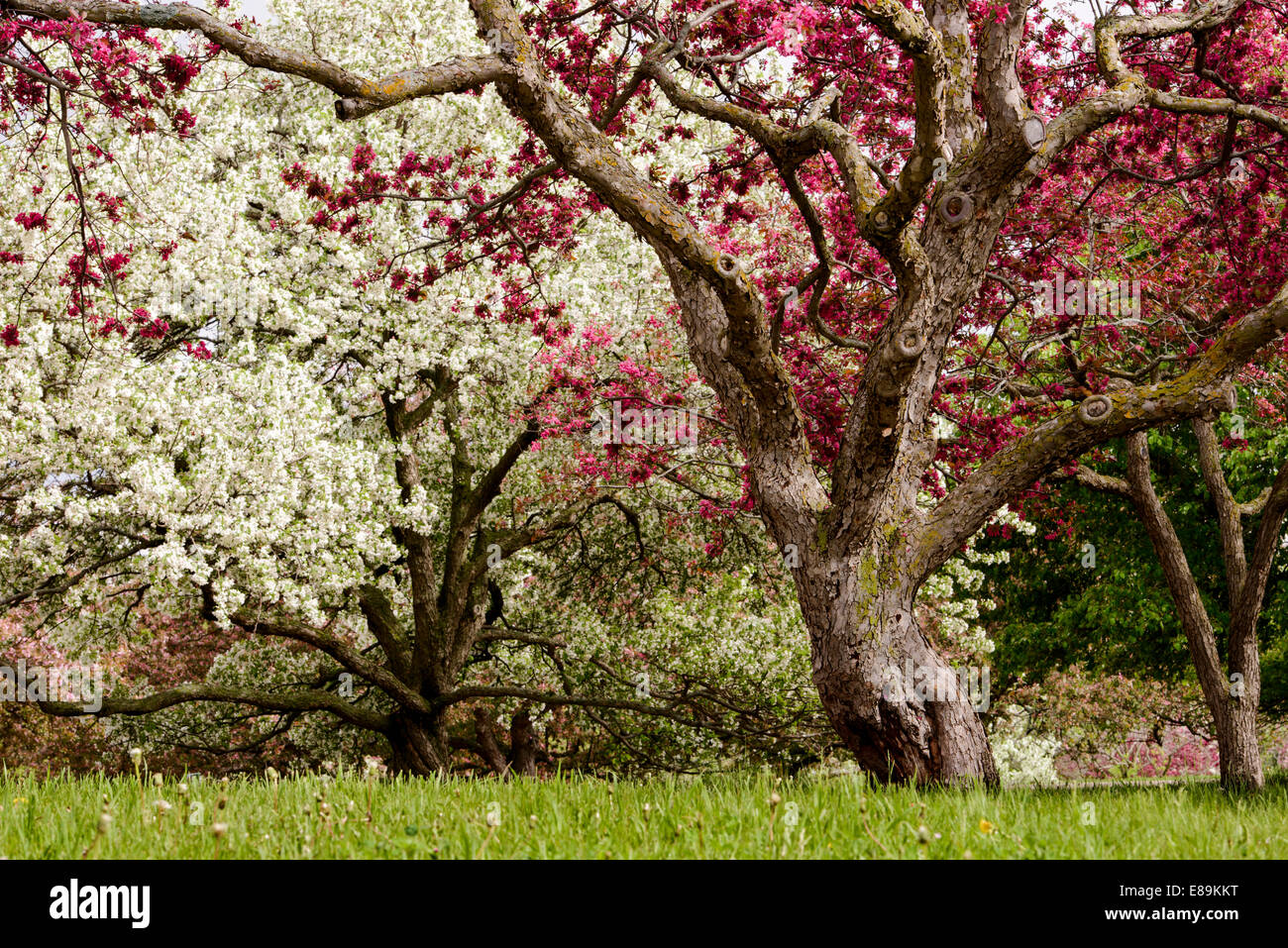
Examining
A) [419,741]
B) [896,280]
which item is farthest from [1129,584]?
[896,280]

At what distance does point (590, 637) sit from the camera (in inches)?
630

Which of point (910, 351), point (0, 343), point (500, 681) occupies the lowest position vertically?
A: point (500, 681)

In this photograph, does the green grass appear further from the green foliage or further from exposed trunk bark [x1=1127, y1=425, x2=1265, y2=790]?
the green foliage

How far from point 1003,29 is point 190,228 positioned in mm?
10150

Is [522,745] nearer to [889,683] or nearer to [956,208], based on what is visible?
[889,683]

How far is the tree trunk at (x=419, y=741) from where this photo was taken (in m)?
15.4

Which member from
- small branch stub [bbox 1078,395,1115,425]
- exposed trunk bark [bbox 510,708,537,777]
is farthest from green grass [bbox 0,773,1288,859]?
exposed trunk bark [bbox 510,708,537,777]

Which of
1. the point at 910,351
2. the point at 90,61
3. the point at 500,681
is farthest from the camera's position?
the point at 500,681

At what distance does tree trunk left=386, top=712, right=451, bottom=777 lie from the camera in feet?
50.7

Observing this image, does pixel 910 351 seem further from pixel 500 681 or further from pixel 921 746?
pixel 500 681

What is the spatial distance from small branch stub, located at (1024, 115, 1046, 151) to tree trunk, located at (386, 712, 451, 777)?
39.5ft

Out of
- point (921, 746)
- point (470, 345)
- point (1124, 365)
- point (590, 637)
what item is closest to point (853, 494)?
point (921, 746)

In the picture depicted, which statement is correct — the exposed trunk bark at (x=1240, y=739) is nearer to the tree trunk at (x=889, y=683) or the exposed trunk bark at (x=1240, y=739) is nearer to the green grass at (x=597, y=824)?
the tree trunk at (x=889, y=683)

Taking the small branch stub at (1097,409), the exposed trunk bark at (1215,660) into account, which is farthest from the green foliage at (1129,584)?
the small branch stub at (1097,409)
